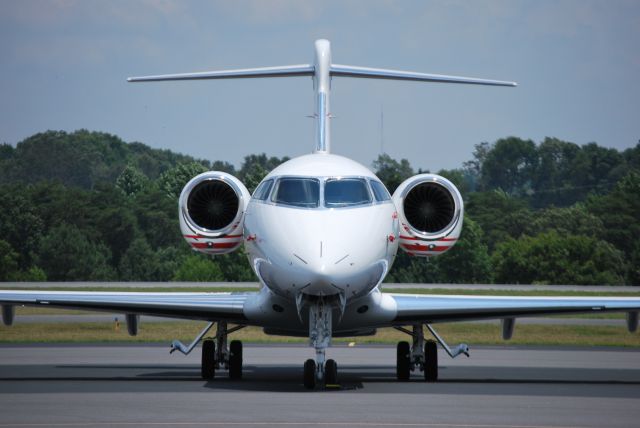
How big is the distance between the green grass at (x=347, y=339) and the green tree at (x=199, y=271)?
1252 inches

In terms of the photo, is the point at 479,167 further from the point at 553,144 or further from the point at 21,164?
the point at 21,164

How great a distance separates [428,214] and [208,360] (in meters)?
4.11

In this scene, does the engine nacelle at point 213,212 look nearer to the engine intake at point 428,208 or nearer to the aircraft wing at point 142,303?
the aircraft wing at point 142,303

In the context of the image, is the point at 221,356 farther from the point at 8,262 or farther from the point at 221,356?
the point at 8,262

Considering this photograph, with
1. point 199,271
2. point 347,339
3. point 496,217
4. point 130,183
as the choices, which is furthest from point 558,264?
point 130,183

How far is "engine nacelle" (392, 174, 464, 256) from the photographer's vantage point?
19.9m

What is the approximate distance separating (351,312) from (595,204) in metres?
78.3

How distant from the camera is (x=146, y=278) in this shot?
7781cm

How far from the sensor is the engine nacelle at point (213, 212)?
785 inches

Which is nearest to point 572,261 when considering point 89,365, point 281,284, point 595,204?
point 595,204

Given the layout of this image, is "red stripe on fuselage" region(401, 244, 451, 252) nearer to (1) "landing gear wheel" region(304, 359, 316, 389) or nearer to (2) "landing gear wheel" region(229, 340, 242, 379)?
(2) "landing gear wheel" region(229, 340, 242, 379)

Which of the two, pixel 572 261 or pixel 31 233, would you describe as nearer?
pixel 572 261

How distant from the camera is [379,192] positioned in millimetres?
18312

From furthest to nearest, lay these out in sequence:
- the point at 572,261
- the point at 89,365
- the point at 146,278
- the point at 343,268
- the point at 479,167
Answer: the point at 479,167
the point at 146,278
the point at 572,261
the point at 89,365
the point at 343,268
